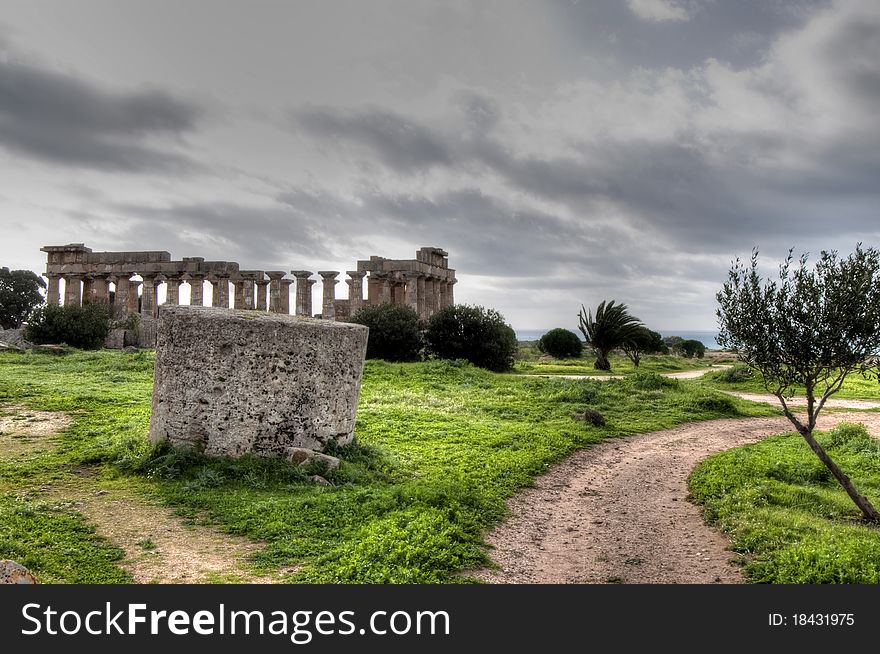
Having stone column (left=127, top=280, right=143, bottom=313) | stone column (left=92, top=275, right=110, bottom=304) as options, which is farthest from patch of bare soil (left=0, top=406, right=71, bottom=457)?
stone column (left=92, top=275, right=110, bottom=304)

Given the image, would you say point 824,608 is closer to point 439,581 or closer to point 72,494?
point 439,581

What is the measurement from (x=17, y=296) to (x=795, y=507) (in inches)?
2706

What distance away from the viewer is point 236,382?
10516 millimetres

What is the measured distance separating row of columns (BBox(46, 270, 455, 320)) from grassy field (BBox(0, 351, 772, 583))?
74.7 ft

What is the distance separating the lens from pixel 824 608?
5.84 meters

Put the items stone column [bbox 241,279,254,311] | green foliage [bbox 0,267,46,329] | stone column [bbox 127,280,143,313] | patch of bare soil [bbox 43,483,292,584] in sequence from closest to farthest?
patch of bare soil [bbox 43,483,292,584], stone column [bbox 241,279,254,311], stone column [bbox 127,280,143,313], green foliage [bbox 0,267,46,329]

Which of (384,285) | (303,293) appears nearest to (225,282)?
(303,293)

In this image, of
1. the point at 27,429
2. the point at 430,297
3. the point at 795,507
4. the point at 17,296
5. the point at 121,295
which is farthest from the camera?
the point at 17,296

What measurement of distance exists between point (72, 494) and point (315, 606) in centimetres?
558

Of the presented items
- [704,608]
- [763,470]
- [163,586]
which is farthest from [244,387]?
[763,470]

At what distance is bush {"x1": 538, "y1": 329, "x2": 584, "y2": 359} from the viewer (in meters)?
50.8

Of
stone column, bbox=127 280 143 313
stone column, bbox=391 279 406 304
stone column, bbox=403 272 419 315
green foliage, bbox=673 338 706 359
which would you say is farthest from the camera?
green foliage, bbox=673 338 706 359

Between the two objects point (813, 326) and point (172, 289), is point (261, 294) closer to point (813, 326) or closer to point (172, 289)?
point (172, 289)

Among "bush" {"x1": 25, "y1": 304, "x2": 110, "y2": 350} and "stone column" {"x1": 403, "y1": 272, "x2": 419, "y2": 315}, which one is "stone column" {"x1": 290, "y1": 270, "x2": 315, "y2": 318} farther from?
"bush" {"x1": 25, "y1": 304, "x2": 110, "y2": 350}
